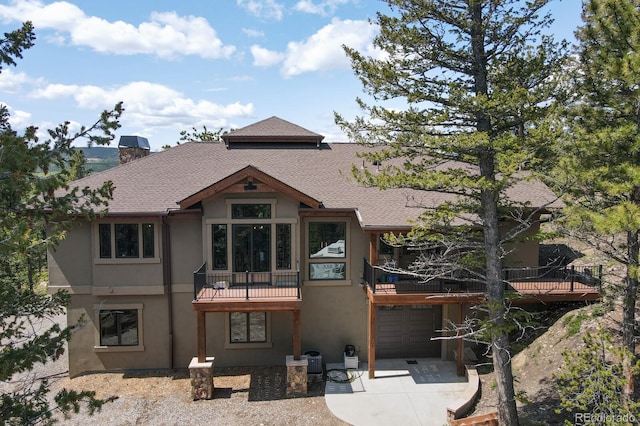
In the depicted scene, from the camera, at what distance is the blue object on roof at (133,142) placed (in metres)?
20.8

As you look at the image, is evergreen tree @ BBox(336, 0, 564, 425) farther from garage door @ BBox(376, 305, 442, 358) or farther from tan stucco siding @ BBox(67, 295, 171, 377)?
tan stucco siding @ BBox(67, 295, 171, 377)

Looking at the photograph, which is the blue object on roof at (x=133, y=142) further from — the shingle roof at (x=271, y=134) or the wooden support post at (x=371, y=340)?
the wooden support post at (x=371, y=340)

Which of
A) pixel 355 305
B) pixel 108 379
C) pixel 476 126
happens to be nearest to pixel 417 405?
pixel 355 305

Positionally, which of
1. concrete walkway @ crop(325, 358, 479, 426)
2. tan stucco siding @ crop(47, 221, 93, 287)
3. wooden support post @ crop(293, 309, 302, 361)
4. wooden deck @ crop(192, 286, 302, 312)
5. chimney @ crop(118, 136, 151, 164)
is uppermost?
chimney @ crop(118, 136, 151, 164)

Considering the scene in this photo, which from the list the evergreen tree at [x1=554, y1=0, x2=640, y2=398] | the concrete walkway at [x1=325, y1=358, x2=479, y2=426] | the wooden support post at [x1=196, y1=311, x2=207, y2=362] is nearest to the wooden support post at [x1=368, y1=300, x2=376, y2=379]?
the concrete walkway at [x1=325, y1=358, x2=479, y2=426]

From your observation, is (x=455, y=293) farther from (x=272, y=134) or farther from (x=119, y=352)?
(x=119, y=352)

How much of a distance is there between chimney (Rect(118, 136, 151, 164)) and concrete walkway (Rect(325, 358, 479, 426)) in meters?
13.0

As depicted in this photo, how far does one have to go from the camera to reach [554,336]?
14.0 metres

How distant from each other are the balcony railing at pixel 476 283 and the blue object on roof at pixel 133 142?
1248cm

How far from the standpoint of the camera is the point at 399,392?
544 inches

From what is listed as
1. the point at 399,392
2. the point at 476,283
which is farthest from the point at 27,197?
the point at 476,283

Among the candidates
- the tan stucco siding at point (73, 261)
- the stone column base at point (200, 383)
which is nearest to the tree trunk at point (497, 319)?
the stone column base at point (200, 383)

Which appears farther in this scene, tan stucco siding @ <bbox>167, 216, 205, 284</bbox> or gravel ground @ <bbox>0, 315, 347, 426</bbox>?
tan stucco siding @ <bbox>167, 216, 205, 284</bbox>

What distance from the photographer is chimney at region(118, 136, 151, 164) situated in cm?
2031
